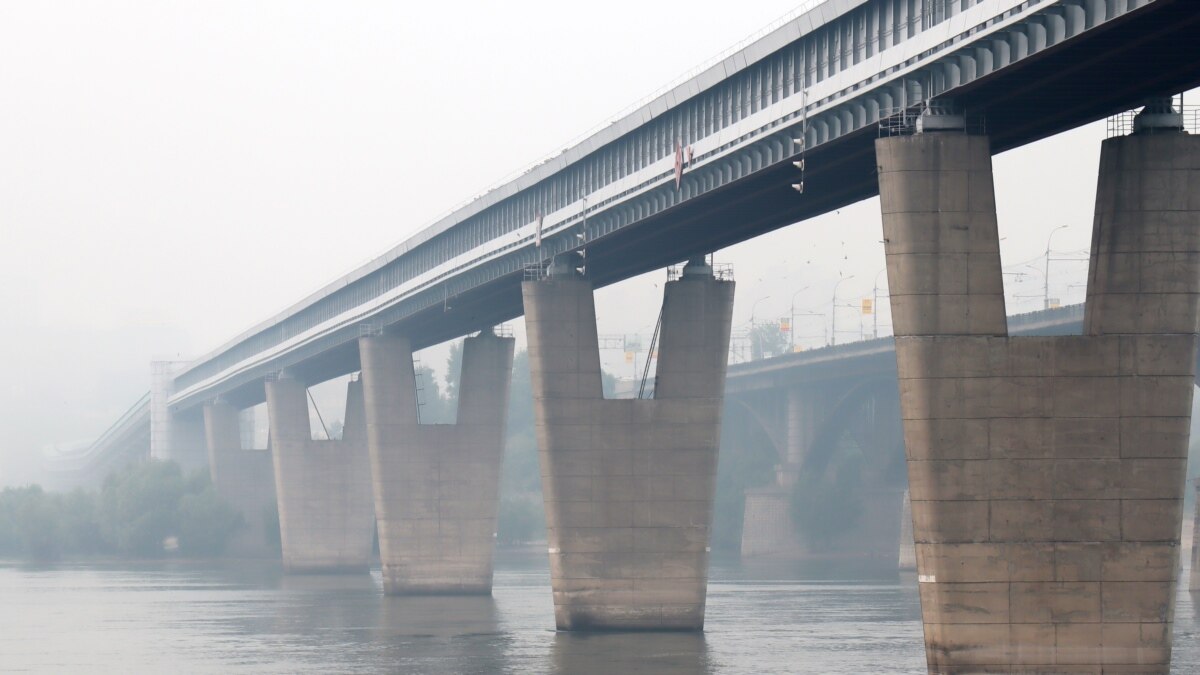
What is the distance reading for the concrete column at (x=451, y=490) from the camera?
106 metres

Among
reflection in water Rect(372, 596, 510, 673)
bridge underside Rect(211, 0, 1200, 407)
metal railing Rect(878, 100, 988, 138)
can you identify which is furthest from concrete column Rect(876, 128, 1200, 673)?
reflection in water Rect(372, 596, 510, 673)

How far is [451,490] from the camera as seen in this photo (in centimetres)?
10588

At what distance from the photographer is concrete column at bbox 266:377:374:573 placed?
135m

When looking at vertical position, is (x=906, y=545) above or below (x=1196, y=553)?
below

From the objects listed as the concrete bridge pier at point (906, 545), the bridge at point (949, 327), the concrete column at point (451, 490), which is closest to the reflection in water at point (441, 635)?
the concrete column at point (451, 490)

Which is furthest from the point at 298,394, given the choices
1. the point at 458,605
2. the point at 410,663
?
the point at 410,663

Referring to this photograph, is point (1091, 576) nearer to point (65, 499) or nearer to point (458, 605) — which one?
point (458, 605)

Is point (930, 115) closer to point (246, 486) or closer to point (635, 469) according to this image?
point (635, 469)

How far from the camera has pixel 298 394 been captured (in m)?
143

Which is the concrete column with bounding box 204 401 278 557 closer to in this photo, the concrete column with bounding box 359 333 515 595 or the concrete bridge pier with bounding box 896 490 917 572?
the concrete bridge pier with bounding box 896 490 917 572

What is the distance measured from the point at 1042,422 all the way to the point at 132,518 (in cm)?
13868

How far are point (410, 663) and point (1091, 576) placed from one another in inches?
1037

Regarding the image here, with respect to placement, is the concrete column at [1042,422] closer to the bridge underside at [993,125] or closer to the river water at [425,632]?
the bridge underside at [993,125]

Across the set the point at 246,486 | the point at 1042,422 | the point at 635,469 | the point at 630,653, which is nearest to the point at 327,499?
the point at 246,486
